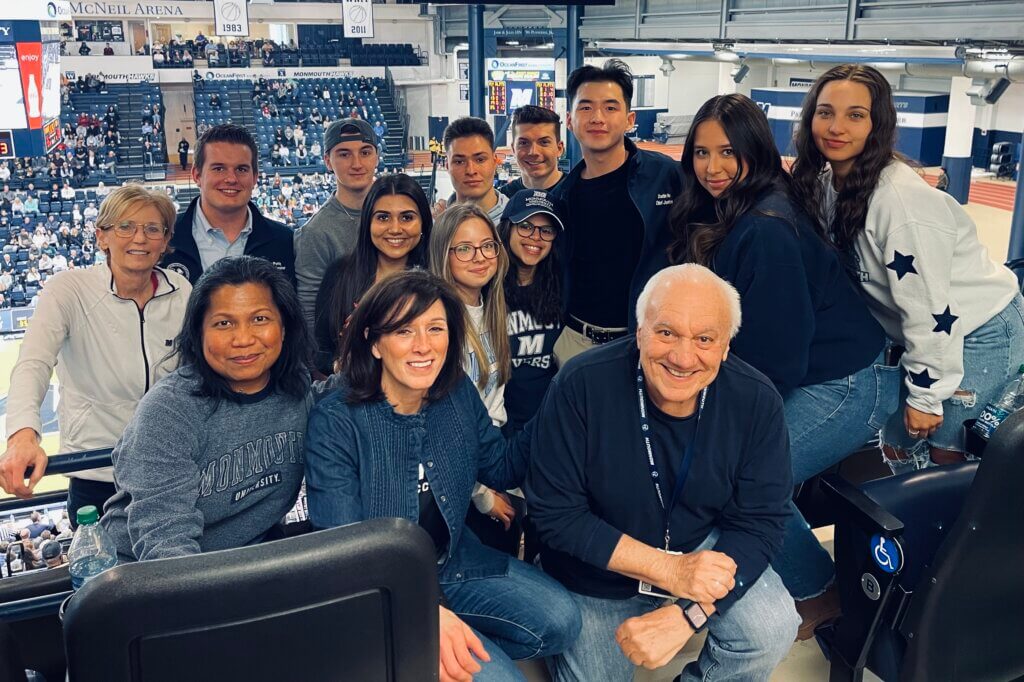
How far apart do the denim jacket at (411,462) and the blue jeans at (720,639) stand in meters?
0.23

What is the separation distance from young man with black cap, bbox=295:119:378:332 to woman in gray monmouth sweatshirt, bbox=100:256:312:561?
2.97 ft

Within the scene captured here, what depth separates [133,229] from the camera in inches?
84.0

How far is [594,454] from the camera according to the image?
1.61 meters

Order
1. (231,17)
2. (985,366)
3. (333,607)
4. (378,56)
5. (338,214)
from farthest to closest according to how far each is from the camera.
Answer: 1. (378,56)
2. (231,17)
3. (338,214)
4. (985,366)
5. (333,607)

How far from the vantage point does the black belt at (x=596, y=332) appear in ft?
7.73

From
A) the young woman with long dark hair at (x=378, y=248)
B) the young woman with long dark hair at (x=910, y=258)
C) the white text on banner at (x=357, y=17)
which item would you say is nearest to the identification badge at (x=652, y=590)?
the young woman with long dark hair at (x=910, y=258)

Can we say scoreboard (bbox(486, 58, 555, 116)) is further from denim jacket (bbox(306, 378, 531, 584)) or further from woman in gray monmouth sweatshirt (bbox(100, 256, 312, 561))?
woman in gray monmouth sweatshirt (bbox(100, 256, 312, 561))

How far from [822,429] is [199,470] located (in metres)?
1.36

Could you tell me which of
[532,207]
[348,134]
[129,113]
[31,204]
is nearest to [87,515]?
[532,207]

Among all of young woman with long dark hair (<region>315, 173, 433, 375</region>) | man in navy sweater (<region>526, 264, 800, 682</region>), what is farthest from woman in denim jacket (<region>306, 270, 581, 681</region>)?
young woman with long dark hair (<region>315, 173, 433, 375</region>)

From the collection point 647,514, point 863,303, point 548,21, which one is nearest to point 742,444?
point 647,514

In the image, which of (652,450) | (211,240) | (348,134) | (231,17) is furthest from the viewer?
(231,17)

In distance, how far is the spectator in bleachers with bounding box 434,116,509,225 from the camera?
9.72ft

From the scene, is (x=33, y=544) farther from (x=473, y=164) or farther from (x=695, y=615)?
(x=695, y=615)
